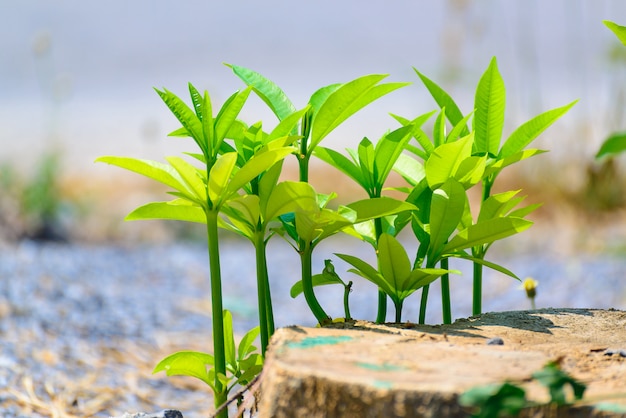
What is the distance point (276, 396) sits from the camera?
0.97 meters

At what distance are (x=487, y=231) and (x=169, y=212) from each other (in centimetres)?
56

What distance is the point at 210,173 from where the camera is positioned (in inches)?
45.5

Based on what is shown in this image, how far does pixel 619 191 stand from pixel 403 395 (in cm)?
568

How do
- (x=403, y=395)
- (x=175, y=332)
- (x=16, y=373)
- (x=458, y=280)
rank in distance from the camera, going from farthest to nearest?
1. (x=458, y=280)
2. (x=175, y=332)
3. (x=16, y=373)
4. (x=403, y=395)

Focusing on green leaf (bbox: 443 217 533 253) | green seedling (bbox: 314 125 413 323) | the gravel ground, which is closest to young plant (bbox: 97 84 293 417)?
green seedling (bbox: 314 125 413 323)

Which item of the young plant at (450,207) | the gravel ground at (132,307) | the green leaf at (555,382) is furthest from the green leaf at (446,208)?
the gravel ground at (132,307)

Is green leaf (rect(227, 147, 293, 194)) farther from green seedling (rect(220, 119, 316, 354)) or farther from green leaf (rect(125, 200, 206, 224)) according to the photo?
green leaf (rect(125, 200, 206, 224))

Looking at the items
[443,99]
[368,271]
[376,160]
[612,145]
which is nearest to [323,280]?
[368,271]

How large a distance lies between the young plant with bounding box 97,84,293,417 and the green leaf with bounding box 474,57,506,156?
49 centimetres

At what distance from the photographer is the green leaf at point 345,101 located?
1.26m

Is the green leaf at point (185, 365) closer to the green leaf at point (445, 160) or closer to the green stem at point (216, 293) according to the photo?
the green stem at point (216, 293)

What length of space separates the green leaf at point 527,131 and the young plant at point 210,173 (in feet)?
1.72

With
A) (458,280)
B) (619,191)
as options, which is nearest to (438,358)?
(458,280)

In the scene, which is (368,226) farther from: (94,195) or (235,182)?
(94,195)
